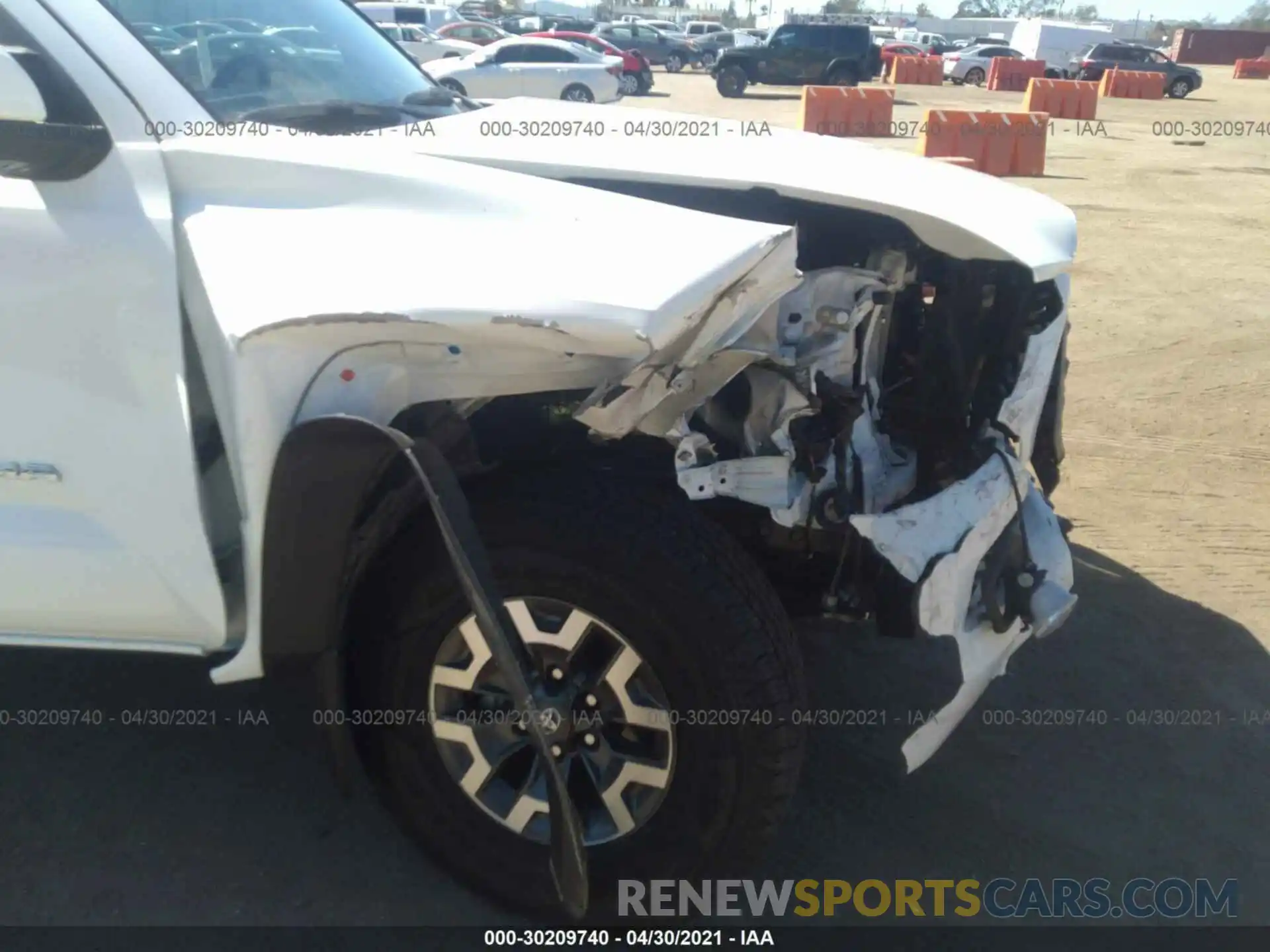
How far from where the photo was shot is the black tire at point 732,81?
3081cm

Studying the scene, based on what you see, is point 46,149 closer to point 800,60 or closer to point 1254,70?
point 800,60

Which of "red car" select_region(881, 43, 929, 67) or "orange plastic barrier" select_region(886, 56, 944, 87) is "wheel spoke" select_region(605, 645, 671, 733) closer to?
"orange plastic barrier" select_region(886, 56, 944, 87)

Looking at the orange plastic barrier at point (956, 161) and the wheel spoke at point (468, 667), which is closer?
the wheel spoke at point (468, 667)

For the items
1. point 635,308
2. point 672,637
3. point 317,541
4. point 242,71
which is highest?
point 242,71

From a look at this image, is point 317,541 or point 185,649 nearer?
point 317,541

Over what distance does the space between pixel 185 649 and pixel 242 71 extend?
1.55 meters

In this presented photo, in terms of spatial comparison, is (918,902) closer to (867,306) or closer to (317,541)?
(867,306)

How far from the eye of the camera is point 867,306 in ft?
8.68

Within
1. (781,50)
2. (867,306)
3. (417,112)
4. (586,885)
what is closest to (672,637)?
(586,885)

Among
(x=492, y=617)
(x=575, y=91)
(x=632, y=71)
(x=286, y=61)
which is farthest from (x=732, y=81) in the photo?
(x=492, y=617)

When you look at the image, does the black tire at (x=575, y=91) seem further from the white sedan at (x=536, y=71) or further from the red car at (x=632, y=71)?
the red car at (x=632, y=71)

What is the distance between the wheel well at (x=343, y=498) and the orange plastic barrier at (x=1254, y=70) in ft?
170

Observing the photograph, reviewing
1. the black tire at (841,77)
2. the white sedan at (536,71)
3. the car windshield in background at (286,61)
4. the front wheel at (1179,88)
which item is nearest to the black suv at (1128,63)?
the front wheel at (1179,88)

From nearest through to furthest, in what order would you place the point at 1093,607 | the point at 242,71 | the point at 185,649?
1. the point at 185,649
2. the point at 242,71
3. the point at 1093,607
